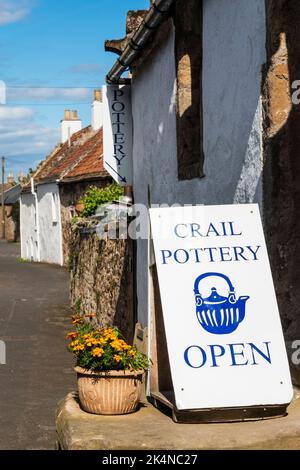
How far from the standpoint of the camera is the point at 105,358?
549 centimetres

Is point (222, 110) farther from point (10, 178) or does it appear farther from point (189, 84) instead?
point (10, 178)

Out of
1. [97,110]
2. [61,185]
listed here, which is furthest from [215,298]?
[97,110]

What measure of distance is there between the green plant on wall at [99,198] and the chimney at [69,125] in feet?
68.0

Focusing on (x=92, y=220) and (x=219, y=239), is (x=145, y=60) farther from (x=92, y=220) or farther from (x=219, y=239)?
(x=219, y=239)

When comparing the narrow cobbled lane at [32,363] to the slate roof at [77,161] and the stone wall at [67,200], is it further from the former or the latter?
the stone wall at [67,200]

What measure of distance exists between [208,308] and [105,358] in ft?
2.62

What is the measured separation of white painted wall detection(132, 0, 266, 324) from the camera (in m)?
6.49

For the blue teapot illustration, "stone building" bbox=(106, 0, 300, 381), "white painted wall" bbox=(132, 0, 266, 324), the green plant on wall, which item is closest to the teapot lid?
the blue teapot illustration

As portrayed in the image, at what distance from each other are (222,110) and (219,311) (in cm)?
274

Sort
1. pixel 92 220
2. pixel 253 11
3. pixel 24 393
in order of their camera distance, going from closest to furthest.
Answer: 1. pixel 253 11
2. pixel 24 393
3. pixel 92 220

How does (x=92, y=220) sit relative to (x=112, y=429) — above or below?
above

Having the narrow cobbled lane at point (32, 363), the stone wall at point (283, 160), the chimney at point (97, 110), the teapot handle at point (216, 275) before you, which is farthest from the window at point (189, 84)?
the chimney at point (97, 110)

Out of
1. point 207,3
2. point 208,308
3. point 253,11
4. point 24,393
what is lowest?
point 24,393
